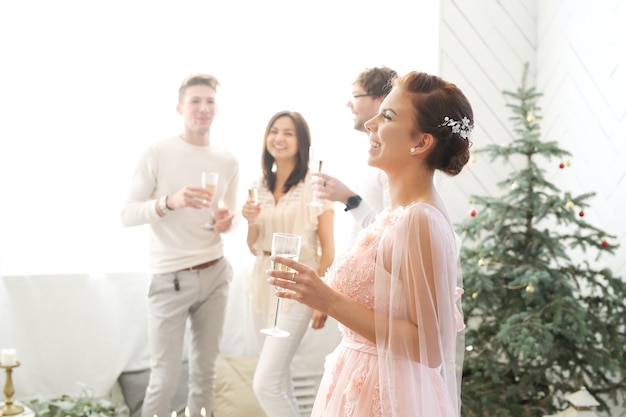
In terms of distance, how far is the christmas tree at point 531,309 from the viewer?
346 cm

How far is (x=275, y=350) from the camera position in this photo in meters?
3.29

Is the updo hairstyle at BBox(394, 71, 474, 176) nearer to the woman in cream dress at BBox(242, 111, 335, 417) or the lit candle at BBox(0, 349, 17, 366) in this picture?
the woman in cream dress at BBox(242, 111, 335, 417)

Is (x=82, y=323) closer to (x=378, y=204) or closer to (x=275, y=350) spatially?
(x=275, y=350)

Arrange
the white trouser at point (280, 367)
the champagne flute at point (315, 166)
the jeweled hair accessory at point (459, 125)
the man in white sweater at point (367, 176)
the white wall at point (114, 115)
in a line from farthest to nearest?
1. the white wall at point (114, 115)
2. the white trouser at point (280, 367)
3. the champagne flute at point (315, 166)
4. the man in white sweater at point (367, 176)
5. the jeweled hair accessory at point (459, 125)

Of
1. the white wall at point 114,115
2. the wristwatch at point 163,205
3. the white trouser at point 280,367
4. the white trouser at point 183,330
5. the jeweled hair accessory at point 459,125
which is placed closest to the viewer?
the jeweled hair accessory at point 459,125

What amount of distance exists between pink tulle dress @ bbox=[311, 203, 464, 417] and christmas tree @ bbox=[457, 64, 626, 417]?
1650 millimetres

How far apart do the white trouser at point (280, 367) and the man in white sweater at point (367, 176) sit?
0.62 metres

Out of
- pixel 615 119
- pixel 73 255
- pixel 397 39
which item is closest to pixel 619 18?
pixel 615 119

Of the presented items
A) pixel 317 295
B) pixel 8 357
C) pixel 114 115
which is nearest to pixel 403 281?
pixel 317 295

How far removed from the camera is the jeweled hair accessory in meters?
1.83

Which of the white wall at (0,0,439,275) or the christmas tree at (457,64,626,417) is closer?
the christmas tree at (457,64,626,417)

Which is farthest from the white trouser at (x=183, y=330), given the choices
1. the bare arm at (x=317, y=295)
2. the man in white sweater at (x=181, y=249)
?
the bare arm at (x=317, y=295)

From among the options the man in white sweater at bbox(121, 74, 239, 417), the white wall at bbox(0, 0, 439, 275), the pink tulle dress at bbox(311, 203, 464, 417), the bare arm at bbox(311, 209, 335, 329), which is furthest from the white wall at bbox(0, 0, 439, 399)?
the pink tulle dress at bbox(311, 203, 464, 417)

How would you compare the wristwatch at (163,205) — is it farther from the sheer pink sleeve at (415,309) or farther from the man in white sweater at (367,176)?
the sheer pink sleeve at (415,309)
